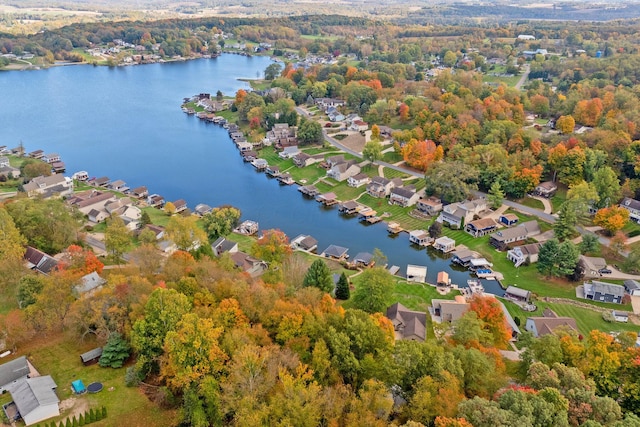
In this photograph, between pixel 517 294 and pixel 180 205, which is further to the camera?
pixel 180 205

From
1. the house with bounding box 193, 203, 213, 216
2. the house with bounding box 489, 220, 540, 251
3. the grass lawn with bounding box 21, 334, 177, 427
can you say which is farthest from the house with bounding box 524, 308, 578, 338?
the house with bounding box 193, 203, 213, 216

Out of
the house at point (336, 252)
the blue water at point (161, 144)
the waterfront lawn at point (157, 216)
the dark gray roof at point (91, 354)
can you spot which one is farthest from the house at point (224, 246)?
the dark gray roof at point (91, 354)

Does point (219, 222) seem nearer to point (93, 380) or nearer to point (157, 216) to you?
point (157, 216)

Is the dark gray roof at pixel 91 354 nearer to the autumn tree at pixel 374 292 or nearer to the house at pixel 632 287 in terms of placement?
the autumn tree at pixel 374 292

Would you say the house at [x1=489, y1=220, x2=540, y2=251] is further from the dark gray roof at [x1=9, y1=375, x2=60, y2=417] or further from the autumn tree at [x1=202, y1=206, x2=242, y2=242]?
the dark gray roof at [x1=9, y1=375, x2=60, y2=417]

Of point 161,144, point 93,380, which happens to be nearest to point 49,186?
point 161,144
